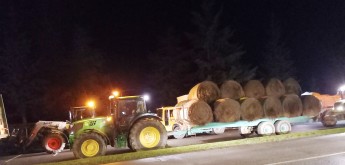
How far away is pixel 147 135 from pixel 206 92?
4355 millimetres

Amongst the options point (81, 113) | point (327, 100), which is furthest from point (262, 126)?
point (327, 100)

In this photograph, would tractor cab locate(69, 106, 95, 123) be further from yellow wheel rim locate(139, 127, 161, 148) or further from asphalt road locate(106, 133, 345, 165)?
asphalt road locate(106, 133, 345, 165)

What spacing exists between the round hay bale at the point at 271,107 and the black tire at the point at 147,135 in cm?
601

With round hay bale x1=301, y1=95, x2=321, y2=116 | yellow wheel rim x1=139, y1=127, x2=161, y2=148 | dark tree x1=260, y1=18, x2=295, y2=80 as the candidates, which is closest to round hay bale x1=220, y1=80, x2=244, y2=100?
round hay bale x1=301, y1=95, x2=321, y2=116

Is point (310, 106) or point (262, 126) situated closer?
point (262, 126)

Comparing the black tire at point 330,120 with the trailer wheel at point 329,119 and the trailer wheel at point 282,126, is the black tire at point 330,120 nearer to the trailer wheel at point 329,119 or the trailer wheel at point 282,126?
the trailer wheel at point 329,119

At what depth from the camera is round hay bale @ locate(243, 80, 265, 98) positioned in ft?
72.9

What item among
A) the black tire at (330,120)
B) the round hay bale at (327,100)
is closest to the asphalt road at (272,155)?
the black tire at (330,120)

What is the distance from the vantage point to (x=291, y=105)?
22531 millimetres

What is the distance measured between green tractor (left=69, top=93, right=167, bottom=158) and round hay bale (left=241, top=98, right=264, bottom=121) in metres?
4.80

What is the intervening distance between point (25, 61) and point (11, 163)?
62.5 feet

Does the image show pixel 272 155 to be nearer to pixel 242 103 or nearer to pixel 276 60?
pixel 242 103

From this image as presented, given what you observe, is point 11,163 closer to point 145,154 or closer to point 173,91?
point 145,154

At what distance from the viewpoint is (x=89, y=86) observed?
37656 millimetres
